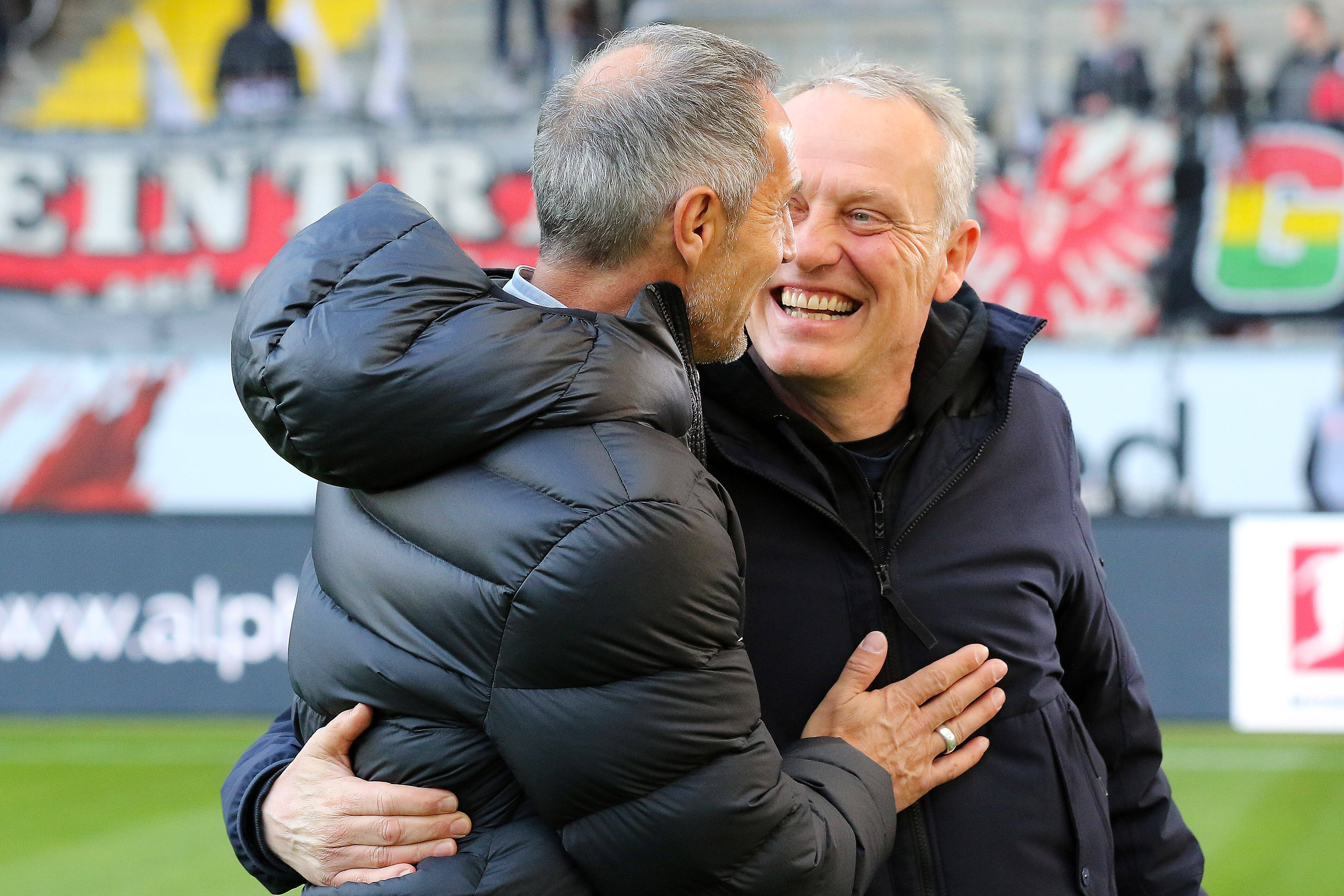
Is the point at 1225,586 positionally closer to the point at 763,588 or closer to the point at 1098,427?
the point at 1098,427

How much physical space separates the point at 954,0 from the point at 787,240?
703 cm

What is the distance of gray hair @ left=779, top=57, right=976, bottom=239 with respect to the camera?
5.83 ft

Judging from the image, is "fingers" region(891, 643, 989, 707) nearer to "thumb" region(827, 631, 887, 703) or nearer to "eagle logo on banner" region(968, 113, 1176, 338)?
"thumb" region(827, 631, 887, 703)

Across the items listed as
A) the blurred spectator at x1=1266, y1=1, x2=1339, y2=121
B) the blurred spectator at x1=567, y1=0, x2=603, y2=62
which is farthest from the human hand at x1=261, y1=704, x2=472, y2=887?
the blurred spectator at x1=1266, y1=1, x2=1339, y2=121

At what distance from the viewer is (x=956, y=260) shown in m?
1.91

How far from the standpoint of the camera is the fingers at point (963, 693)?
1.59m

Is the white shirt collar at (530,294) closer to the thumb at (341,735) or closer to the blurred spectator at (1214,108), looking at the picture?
the thumb at (341,735)

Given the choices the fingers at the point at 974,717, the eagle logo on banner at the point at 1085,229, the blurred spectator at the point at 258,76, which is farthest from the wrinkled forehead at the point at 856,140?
the blurred spectator at the point at 258,76

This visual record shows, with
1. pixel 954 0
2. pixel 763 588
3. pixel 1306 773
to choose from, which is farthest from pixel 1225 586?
pixel 763 588

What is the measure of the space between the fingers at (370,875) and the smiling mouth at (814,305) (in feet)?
2.82

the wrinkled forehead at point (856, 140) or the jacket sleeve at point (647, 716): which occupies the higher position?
the wrinkled forehead at point (856, 140)

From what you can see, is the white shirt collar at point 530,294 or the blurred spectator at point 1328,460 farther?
the blurred spectator at point 1328,460

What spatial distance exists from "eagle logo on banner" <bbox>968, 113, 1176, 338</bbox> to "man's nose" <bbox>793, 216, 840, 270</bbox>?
577 centimetres

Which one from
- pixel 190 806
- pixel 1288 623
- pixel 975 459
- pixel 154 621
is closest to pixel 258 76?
pixel 154 621
